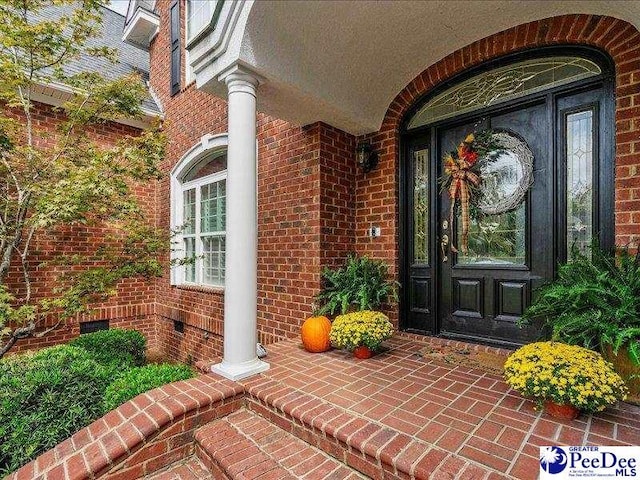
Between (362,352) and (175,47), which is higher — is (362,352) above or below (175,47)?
below

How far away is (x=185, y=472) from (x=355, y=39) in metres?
3.33

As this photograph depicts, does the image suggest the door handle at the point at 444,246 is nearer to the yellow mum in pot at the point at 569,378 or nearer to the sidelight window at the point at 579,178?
the sidelight window at the point at 579,178

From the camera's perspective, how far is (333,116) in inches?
135

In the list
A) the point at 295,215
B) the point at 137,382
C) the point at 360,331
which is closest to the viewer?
the point at 360,331

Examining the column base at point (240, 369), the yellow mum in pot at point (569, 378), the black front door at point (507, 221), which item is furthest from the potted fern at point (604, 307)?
the column base at point (240, 369)

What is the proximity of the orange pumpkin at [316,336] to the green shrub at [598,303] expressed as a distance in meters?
1.72

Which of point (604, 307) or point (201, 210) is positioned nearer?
point (604, 307)

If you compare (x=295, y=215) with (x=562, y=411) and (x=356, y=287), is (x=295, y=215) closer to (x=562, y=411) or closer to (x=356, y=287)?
(x=356, y=287)

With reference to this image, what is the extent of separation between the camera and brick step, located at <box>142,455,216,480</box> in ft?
6.67

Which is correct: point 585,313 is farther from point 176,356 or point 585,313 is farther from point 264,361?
point 176,356

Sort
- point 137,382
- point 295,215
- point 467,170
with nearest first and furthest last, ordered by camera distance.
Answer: point 137,382 → point 467,170 → point 295,215

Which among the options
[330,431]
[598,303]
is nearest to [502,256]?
[598,303]

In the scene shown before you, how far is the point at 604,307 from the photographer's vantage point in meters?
2.07

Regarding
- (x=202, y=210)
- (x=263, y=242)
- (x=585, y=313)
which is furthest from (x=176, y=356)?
(x=585, y=313)
